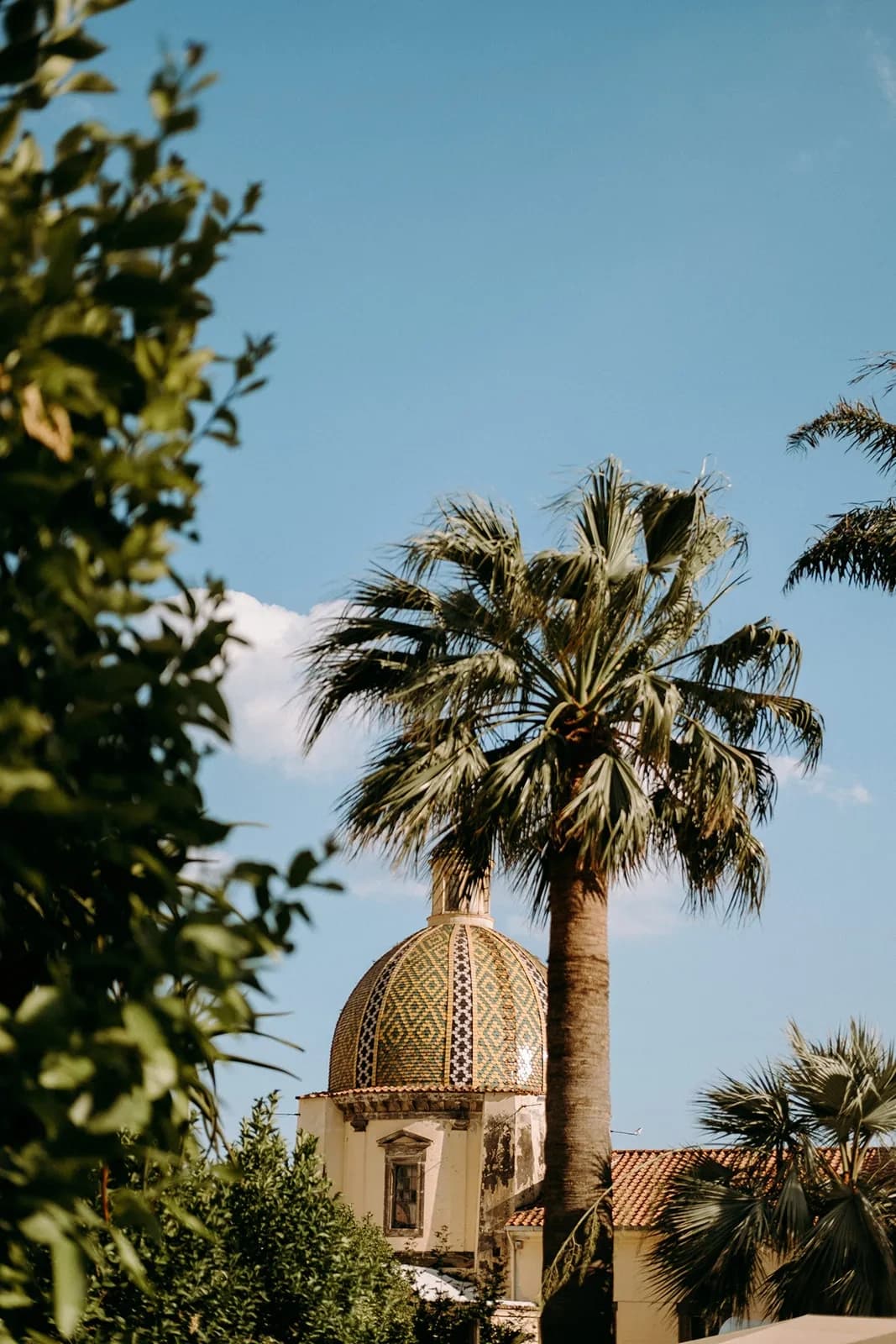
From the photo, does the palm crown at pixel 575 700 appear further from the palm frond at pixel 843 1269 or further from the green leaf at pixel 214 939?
the green leaf at pixel 214 939

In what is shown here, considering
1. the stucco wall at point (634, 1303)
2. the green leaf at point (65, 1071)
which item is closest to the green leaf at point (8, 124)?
the green leaf at point (65, 1071)

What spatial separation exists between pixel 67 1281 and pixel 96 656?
2.45 ft

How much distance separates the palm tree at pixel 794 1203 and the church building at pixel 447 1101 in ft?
54.3

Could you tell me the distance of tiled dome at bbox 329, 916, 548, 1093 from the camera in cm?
3384

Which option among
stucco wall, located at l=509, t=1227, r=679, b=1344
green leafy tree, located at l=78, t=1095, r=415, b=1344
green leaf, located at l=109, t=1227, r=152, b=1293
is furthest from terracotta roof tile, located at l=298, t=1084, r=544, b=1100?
green leaf, located at l=109, t=1227, r=152, b=1293

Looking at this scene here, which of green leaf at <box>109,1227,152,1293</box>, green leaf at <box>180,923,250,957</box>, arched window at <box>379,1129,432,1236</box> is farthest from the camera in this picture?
arched window at <box>379,1129,432,1236</box>

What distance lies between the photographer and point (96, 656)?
6.31 ft

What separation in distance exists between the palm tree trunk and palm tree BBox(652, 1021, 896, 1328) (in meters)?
1.16

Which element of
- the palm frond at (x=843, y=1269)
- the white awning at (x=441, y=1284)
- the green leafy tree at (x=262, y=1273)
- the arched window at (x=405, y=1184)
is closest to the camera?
the green leafy tree at (x=262, y=1273)

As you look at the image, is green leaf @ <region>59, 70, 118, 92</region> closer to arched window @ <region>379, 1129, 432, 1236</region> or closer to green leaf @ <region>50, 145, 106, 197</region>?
green leaf @ <region>50, 145, 106, 197</region>

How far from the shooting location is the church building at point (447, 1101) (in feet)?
102

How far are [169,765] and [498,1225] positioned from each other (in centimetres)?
3053

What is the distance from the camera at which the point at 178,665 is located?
2.09 meters

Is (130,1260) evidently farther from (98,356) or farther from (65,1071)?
(98,356)
